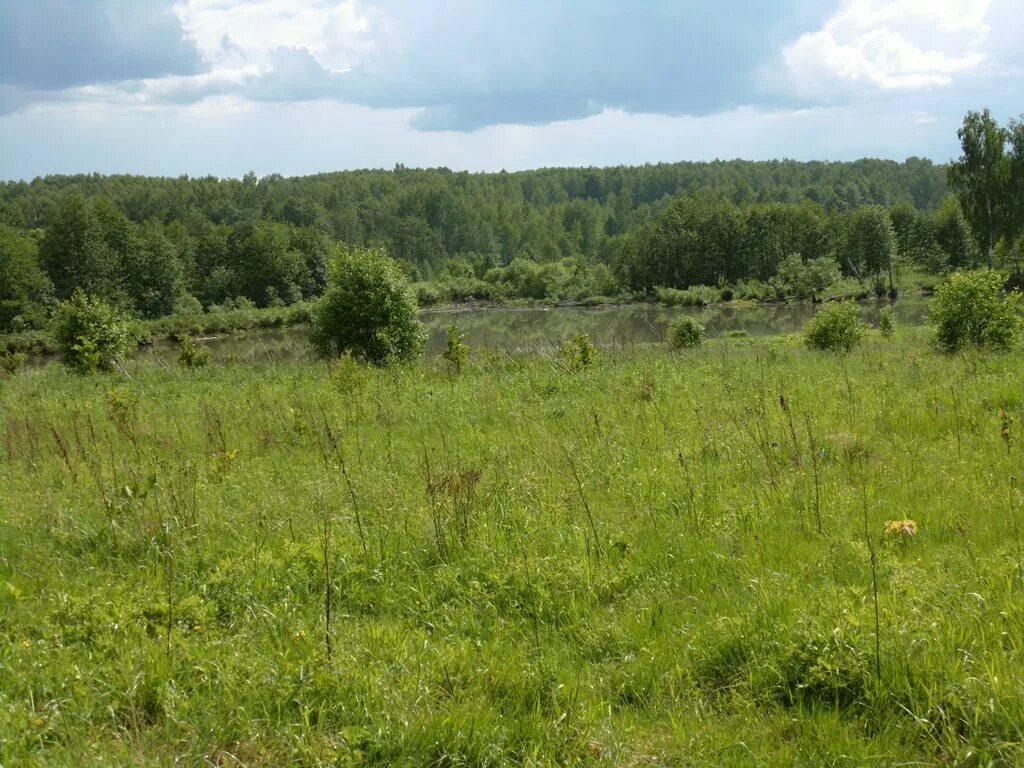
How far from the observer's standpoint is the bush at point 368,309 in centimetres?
2475

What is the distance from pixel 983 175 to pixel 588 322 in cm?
3169

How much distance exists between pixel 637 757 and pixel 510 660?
0.82 meters

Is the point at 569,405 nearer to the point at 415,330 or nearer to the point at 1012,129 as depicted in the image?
the point at 415,330

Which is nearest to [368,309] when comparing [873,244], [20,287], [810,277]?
[20,287]

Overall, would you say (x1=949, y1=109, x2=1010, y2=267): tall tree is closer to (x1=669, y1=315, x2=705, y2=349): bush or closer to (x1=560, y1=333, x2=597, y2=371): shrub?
(x1=669, y1=315, x2=705, y2=349): bush

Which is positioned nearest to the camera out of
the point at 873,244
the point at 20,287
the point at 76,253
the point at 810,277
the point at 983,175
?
the point at 983,175

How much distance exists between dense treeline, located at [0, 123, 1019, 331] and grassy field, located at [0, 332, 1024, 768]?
68632mm

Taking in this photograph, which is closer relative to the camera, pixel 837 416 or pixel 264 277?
pixel 837 416

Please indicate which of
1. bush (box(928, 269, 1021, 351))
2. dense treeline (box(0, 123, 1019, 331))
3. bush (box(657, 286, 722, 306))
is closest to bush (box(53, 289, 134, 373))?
bush (box(928, 269, 1021, 351))

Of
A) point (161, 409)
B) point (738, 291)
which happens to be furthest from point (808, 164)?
point (161, 409)

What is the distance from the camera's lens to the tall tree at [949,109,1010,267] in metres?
52.6

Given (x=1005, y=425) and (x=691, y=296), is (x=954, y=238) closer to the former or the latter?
(x=691, y=296)

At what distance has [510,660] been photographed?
11.7 feet

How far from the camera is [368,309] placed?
24.8 metres
